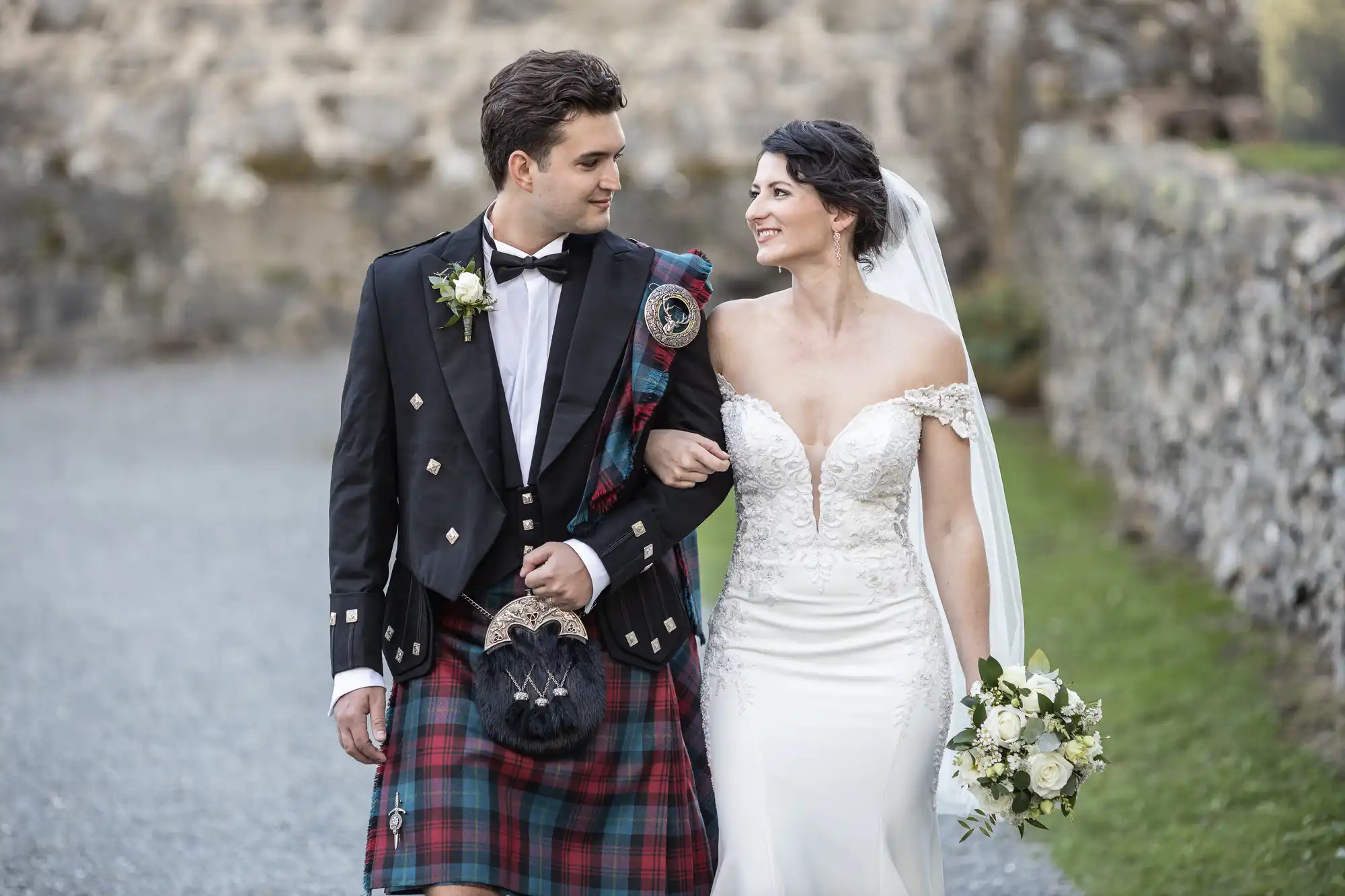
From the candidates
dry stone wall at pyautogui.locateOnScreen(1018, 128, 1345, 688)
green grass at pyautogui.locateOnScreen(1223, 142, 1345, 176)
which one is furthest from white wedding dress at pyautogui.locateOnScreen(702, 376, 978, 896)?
green grass at pyautogui.locateOnScreen(1223, 142, 1345, 176)

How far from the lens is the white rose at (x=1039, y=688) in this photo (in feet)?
11.7

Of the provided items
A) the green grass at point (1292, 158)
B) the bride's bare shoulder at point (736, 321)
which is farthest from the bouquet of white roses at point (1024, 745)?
the green grass at point (1292, 158)

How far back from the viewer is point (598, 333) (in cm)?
358

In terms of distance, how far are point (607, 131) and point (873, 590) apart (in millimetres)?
1201

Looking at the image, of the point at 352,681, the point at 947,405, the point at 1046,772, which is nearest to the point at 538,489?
the point at 352,681

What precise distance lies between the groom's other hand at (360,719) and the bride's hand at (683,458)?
780mm

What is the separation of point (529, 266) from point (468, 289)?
6.5 inches

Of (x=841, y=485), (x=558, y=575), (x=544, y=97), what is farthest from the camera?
(x=841, y=485)

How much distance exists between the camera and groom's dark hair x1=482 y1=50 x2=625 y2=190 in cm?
352

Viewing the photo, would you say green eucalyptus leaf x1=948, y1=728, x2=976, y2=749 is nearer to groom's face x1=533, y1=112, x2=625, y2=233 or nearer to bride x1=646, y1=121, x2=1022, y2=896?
bride x1=646, y1=121, x2=1022, y2=896

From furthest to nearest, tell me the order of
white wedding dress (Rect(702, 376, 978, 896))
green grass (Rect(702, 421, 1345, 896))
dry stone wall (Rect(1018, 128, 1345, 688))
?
dry stone wall (Rect(1018, 128, 1345, 688)), green grass (Rect(702, 421, 1345, 896)), white wedding dress (Rect(702, 376, 978, 896))

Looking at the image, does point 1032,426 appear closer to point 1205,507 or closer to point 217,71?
point 1205,507

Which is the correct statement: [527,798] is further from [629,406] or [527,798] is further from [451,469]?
[629,406]

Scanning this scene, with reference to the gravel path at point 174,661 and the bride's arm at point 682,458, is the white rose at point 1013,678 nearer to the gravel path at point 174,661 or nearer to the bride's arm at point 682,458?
the bride's arm at point 682,458
